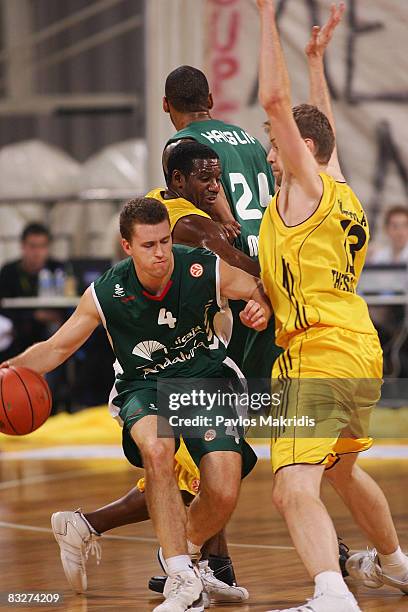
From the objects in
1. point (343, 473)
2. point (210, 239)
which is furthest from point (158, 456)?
point (210, 239)

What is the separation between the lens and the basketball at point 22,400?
17.1 ft

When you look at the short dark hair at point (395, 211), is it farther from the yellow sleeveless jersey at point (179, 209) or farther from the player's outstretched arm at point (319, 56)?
the yellow sleeveless jersey at point (179, 209)

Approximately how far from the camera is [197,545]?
5258mm

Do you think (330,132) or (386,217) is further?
(386,217)

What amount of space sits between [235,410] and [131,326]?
1.85 ft

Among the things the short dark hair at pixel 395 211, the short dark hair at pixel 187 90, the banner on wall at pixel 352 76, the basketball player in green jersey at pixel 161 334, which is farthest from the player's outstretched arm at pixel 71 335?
the banner on wall at pixel 352 76

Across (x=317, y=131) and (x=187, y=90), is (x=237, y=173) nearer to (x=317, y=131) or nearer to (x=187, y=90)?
(x=187, y=90)

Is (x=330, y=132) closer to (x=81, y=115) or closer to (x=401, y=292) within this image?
(x=401, y=292)

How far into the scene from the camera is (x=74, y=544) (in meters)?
5.49

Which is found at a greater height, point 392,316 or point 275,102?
point 275,102

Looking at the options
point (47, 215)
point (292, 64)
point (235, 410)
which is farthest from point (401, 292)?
point (235, 410)

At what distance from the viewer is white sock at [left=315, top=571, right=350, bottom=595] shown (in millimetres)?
4336

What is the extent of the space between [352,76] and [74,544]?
836cm

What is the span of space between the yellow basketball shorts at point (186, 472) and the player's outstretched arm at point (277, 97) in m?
1.41
